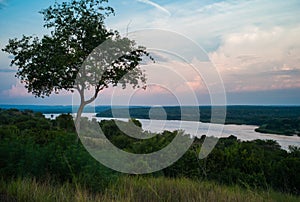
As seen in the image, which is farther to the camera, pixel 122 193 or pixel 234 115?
pixel 234 115

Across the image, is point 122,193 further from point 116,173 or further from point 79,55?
point 79,55

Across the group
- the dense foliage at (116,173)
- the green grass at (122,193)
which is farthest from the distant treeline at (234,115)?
Answer: the green grass at (122,193)

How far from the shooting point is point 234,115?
23.8 meters

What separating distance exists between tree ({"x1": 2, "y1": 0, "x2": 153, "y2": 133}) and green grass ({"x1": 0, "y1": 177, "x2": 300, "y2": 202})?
15.8ft

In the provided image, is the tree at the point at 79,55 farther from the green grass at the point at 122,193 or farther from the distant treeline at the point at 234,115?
the green grass at the point at 122,193

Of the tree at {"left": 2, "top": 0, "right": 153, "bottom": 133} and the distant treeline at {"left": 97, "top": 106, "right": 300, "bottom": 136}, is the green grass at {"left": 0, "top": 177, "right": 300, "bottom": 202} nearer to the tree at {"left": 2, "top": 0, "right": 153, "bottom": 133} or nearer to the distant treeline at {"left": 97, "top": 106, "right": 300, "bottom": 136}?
the distant treeline at {"left": 97, "top": 106, "right": 300, "bottom": 136}

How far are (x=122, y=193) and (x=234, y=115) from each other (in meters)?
19.6

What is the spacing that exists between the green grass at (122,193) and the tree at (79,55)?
4.81 meters

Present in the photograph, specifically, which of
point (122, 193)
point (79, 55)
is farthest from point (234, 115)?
point (122, 193)

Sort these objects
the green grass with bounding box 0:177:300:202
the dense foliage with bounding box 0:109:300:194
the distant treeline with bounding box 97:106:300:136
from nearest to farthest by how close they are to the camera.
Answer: the green grass with bounding box 0:177:300:202, the dense foliage with bounding box 0:109:300:194, the distant treeline with bounding box 97:106:300:136

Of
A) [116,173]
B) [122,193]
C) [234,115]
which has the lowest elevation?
[122,193]

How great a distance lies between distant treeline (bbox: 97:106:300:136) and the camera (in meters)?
8.34

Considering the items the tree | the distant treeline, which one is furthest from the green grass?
the tree

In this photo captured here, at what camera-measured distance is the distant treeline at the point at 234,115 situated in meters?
8.34
